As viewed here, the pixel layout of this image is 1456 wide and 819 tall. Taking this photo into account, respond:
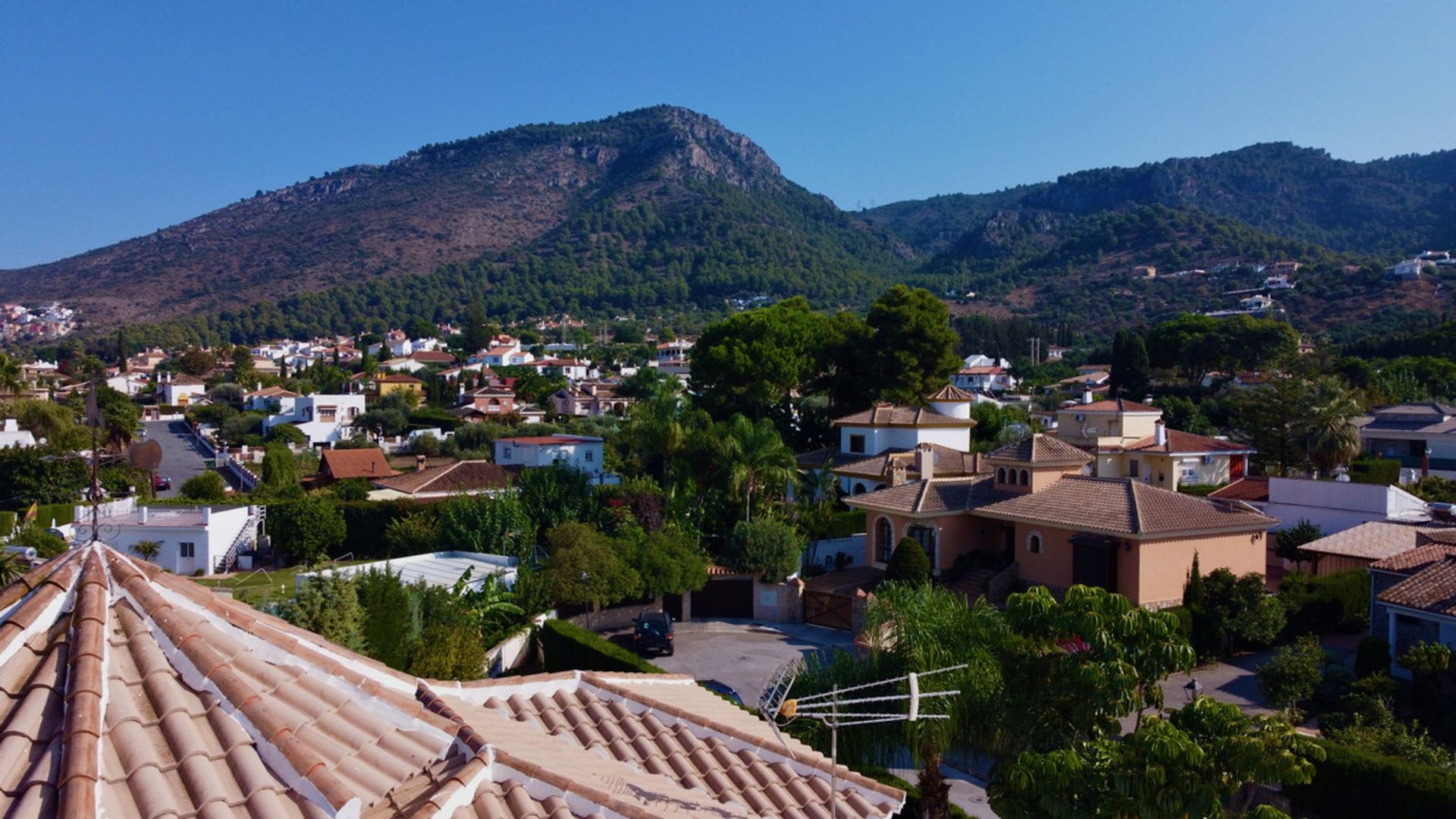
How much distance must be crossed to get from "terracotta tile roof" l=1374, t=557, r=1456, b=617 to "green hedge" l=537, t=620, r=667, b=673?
14096 millimetres

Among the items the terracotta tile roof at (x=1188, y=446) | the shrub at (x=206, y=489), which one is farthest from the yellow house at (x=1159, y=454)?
the shrub at (x=206, y=489)

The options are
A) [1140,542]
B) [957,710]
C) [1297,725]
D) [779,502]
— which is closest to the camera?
[957,710]

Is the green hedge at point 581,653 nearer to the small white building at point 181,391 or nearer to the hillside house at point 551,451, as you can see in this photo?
the hillside house at point 551,451

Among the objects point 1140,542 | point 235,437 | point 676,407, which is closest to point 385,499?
point 676,407

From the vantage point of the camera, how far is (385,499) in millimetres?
35406

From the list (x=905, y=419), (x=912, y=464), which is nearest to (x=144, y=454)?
(x=912, y=464)

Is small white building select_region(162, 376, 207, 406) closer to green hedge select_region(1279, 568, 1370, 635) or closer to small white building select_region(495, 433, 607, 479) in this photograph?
small white building select_region(495, 433, 607, 479)

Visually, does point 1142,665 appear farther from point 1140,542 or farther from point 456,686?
point 1140,542

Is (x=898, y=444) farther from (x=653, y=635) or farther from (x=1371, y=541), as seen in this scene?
(x=653, y=635)

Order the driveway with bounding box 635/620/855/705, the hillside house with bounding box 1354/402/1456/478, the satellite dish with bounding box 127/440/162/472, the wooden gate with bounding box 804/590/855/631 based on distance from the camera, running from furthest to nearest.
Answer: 1. the hillside house with bounding box 1354/402/1456/478
2. the wooden gate with bounding box 804/590/855/631
3. the driveway with bounding box 635/620/855/705
4. the satellite dish with bounding box 127/440/162/472

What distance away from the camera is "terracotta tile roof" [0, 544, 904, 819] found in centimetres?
324

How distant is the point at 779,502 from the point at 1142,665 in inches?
849

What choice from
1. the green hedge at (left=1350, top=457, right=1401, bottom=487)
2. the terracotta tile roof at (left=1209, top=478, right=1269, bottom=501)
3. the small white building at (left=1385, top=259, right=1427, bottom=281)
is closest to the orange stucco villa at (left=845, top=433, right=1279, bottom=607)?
the terracotta tile roof at (left=1209, top=478, right=1269, bottom=501)

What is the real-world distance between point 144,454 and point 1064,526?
20.9 meters
